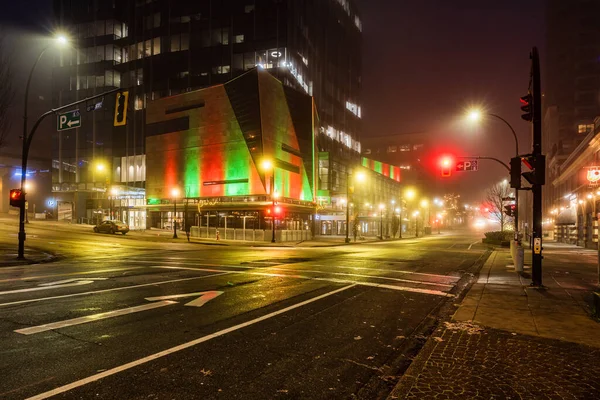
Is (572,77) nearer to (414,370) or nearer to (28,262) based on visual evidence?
(28,262)

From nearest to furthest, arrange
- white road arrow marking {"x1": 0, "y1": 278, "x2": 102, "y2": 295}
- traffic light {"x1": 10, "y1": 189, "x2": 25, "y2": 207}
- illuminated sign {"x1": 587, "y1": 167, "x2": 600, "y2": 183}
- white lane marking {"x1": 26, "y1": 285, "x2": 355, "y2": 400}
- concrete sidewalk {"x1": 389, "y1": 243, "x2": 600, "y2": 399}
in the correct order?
1. white lane marking {"x1": 26, "y1": 285, "x2": 355, "y2": 400}
2. concrete sidewalk {"x1": 389, "y1": 243, "x2": 600, "y2": 399}
3. white road arrow marking {"x1": 0, "y1": 278, "x2": 102, "y2": 295}
4. traffic light {"x1": 10, "y1": 189, "x2": 25, "y2": 207}
5. illuminated sign {"x1": 587, "y1": 167, "x2": 600, "y2": 183}

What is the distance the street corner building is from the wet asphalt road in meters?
31.1

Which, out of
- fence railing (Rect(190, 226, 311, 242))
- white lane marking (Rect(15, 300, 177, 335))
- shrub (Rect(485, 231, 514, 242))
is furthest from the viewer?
shrub (Rect(485, 231, 514, 242))

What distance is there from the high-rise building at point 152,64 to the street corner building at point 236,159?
722 cm

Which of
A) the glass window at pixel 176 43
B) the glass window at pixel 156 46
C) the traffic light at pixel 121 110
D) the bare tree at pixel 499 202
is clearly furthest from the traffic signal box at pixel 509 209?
the glass window at pixel 156 46

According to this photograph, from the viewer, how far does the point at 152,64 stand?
212ft

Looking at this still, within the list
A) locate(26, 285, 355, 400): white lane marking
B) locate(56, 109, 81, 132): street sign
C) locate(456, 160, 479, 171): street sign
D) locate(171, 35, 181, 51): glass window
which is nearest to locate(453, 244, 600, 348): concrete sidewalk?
locate(26, 285, 355, 400): white lane marking

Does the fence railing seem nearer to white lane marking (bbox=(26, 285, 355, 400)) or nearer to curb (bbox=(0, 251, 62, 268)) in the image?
curb (bbox=(0, 251, 62, 268))

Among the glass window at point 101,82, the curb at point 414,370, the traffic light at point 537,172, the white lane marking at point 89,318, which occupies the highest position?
the glass window at point 101,82

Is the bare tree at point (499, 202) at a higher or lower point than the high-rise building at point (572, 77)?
lower

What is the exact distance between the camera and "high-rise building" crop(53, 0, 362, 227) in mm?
59719

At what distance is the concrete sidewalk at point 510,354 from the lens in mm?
4766

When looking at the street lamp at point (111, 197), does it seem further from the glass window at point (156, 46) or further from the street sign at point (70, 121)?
the street sign at point (70, 121)

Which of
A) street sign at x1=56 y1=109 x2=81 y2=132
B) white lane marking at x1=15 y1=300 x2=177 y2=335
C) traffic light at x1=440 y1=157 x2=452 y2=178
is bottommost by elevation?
white lane marking at x1=15 y1=300 x2=177 y2=335
